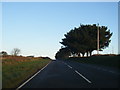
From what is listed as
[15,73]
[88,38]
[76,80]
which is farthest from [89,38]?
[76,80]

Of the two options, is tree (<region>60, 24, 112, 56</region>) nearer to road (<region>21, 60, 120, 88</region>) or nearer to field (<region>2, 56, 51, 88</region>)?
field (<region>2, 56, 51, 88</region>)

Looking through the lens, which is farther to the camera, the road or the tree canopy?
the tree canopy

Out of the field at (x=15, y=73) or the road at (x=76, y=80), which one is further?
the field at (x=15, y=73)

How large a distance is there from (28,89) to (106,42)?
80.6 meters

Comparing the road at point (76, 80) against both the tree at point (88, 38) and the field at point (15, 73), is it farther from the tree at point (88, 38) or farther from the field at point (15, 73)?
the tree at point (88, 38)

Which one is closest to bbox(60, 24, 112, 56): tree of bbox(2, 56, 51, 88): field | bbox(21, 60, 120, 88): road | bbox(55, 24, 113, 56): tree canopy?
bbox(55, 24, 113, 56): tree canopy

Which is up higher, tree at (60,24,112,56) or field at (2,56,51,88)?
tree at (60,24,112,56)

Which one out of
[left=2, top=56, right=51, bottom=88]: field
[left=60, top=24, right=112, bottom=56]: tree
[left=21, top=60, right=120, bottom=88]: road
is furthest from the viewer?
[left=60, top=24, right=112, bottom=56]: tree

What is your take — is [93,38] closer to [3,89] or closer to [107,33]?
[107,33]

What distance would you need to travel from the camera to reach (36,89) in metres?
14.2

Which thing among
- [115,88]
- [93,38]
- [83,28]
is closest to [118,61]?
[115,88]

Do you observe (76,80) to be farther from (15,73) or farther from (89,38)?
(89,38)

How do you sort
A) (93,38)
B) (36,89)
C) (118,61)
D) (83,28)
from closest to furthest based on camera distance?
(36,89) → (118,61) → (93,38) → (83,28)

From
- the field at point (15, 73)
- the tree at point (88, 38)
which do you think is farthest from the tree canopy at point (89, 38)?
the field at point (15, 73)
